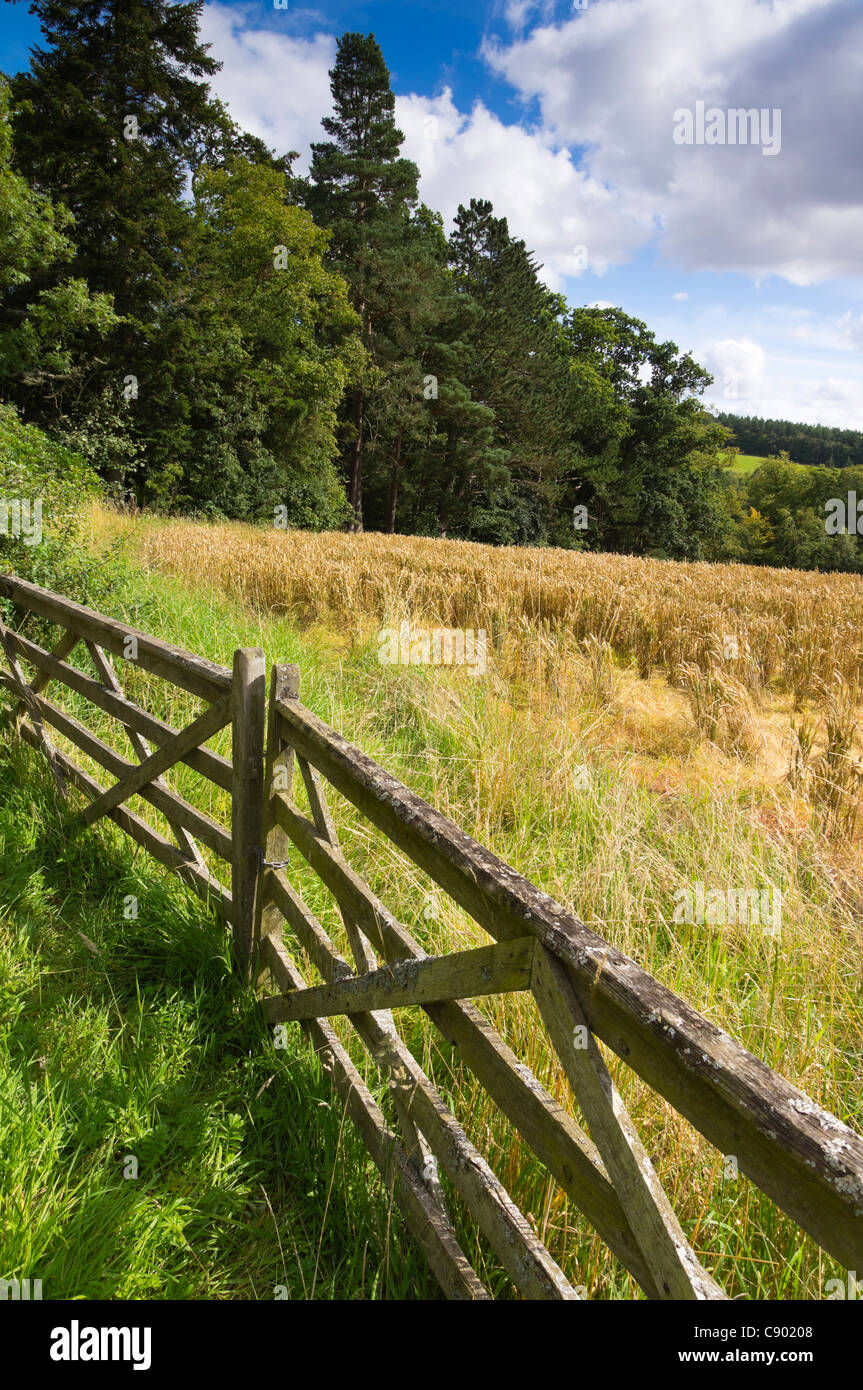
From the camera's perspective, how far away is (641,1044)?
1078 millimetres

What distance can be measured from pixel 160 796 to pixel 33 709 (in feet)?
6.00

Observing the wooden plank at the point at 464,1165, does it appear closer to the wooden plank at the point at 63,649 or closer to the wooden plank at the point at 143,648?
the wooden plank at the point at 143,648

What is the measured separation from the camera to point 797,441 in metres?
116

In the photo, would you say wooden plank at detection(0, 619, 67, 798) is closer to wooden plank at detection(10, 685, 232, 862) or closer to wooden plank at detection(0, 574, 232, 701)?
wooden plank at detection(10, 685, 232, 862)

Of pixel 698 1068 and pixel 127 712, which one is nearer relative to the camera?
pixel 698 1068

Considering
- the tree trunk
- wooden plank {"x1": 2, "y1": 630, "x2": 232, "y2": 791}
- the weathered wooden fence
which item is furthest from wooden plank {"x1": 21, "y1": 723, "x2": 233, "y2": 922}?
the tree trunk

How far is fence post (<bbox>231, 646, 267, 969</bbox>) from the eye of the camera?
2.49 m

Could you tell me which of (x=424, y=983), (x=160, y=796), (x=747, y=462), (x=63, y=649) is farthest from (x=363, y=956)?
(x=747, y=462)

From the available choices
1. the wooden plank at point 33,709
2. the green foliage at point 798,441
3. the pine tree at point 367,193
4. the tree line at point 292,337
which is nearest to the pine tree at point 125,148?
the tree line at point 292,337

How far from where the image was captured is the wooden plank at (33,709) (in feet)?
13.6

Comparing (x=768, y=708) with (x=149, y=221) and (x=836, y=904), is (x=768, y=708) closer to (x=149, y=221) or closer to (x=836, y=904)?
(x=836, y=904)

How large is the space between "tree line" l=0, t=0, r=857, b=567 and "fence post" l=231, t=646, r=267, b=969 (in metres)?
11.4

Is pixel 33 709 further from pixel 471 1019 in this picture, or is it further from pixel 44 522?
pixel 471 1019
